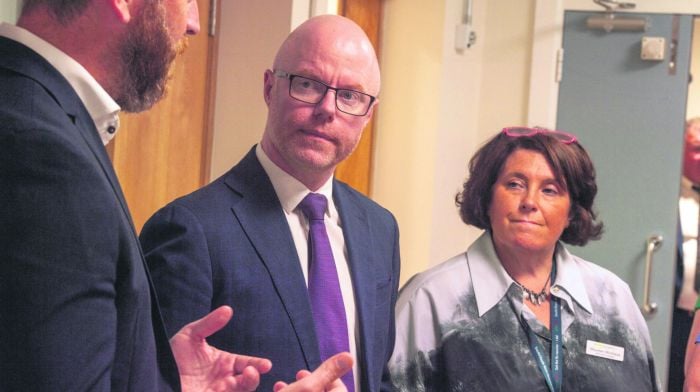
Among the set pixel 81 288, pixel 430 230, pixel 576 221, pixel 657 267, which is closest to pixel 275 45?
pixel 576 221

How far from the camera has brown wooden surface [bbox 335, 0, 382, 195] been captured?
3988 millimetres

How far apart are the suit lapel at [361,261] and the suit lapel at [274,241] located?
13cm

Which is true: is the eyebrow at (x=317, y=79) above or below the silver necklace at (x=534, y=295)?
above

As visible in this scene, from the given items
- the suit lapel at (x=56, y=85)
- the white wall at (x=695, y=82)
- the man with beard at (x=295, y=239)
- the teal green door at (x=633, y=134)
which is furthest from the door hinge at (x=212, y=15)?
the white wall at (x=695, y=82)

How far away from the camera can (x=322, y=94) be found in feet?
5.78

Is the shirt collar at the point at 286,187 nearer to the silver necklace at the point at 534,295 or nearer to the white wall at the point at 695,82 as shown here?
the silver necklace at the point at 534,295

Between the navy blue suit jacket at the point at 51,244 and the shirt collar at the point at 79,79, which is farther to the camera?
the shirt collar at the point at 79,79

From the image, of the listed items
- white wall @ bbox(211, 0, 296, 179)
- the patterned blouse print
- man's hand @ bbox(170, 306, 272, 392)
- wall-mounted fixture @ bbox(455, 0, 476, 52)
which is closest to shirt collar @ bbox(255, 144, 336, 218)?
man's hand @ bbox(170, 306, 272, 392)

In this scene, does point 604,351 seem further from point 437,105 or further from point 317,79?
point 437,105

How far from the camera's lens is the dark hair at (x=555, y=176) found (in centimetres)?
240

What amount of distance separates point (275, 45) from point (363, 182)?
4.95 ft

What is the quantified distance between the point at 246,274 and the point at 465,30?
301 centimetres

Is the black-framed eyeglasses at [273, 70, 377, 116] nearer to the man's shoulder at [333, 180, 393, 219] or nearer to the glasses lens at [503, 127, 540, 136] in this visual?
the man's shoulder at [333, 180, 393, 219]

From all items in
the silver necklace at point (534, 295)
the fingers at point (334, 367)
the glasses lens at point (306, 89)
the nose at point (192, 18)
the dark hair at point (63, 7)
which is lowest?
the silver necklace at point (534, 295)
